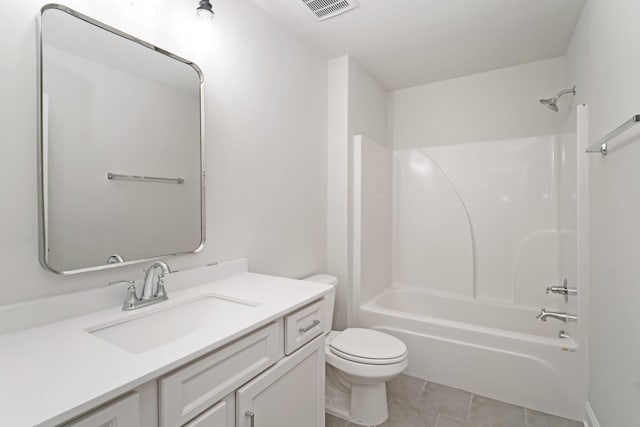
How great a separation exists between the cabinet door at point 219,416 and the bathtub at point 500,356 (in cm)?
166

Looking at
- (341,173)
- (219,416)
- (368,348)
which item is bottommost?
(368,348)

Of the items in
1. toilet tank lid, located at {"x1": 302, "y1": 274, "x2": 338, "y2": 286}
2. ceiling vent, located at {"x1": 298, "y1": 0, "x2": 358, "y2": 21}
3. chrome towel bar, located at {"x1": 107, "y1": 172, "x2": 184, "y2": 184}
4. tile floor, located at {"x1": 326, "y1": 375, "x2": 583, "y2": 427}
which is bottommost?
tile floor, located at {"x1": 326, "y1": 375, "x2": 583, "y2": 427}

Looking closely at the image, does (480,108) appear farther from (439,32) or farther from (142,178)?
(142,178)

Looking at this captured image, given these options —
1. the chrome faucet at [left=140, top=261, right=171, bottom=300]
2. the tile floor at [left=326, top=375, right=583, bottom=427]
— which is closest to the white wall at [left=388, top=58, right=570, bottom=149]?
the tile floor at [left=326, top=375, right=583, bottom=427]

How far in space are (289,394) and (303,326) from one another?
0.87 ft

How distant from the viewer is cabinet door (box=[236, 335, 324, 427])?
106 centimetres

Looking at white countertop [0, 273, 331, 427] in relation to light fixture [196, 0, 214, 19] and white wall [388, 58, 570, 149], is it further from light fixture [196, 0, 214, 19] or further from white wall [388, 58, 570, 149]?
white wall [388, 58, 570, 149]

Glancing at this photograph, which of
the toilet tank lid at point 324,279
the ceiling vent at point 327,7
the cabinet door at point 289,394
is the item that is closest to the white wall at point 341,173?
the toilet tank lid at point 324,279

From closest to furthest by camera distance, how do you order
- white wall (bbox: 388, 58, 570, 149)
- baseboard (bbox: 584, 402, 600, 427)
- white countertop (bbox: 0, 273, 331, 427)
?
white countertop (bbox: 0, 273, 331, 427), baseboard (bbox: 584, 402, 600, 427), white wall (bbox: 388, 58, 570, 149)

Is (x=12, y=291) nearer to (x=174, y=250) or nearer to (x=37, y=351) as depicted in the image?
(x=37, y=351)

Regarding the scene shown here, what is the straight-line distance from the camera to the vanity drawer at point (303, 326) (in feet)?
4.05

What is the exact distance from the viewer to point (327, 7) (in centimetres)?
191

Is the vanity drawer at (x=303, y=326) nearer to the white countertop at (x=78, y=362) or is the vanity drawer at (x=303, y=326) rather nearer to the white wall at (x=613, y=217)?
the white countertop at (x=78, y=362)

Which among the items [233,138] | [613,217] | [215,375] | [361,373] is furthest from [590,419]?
[233,138]
